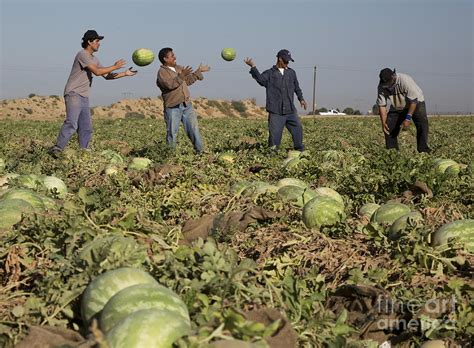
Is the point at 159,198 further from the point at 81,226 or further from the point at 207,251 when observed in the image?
the point at 207,251

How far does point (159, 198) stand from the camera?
545 cm

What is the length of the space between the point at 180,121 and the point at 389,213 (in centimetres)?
605

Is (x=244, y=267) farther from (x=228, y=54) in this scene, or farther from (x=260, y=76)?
(x=228, y=54)

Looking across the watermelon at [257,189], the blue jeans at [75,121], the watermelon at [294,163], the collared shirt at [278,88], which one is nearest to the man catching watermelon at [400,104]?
the collared shirt at [278,88]

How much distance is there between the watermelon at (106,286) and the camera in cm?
259

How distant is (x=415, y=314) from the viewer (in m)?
3.02

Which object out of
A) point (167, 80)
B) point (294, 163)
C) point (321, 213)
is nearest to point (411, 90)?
point (294, 163)

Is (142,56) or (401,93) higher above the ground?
(142,56)

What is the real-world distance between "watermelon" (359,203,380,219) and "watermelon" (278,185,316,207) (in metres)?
0.47

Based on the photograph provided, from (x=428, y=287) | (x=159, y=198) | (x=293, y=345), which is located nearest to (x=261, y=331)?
(x=293, y=345)

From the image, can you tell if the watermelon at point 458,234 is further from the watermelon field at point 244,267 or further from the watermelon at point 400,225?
the watermelon at point 400,225

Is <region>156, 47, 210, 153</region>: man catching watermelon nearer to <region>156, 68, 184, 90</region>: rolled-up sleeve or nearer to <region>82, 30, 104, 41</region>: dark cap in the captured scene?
<region>156, 68, 184, 90</region>: rolled-up sleeve

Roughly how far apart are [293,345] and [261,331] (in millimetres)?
238

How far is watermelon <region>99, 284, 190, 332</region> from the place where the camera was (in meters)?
2.41
